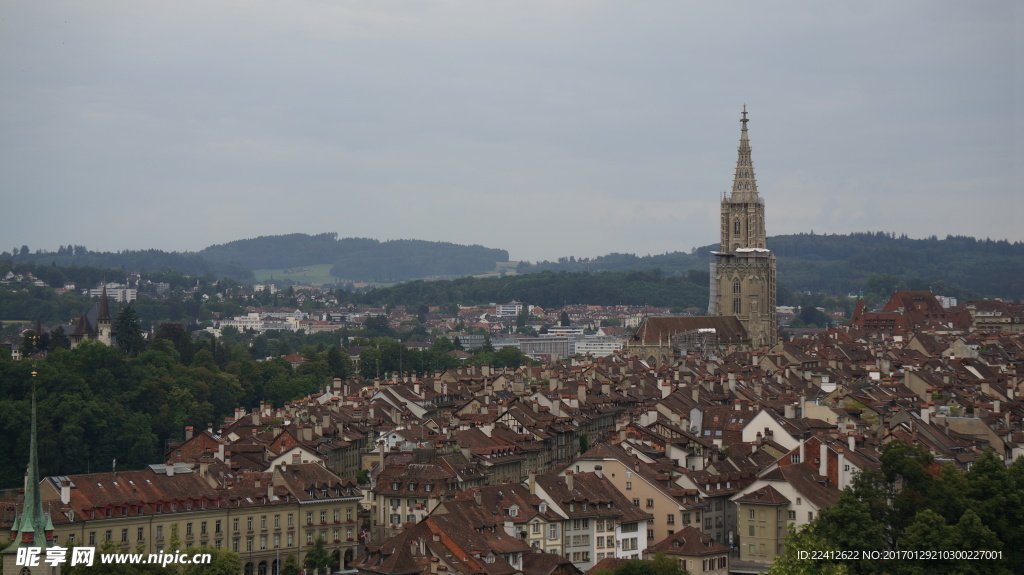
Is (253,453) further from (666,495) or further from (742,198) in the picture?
(742,198)

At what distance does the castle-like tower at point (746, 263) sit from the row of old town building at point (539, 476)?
68414 mm

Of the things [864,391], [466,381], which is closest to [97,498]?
[864,391]

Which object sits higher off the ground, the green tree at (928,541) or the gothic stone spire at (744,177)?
the gothic stone spire at (744,177)

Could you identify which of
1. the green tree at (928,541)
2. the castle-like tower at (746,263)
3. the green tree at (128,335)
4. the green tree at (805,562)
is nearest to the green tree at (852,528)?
the green tree at (928,541)

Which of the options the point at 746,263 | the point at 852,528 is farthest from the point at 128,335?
the point at 852,528

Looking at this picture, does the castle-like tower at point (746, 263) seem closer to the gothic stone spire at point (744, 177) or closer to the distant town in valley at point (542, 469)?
the gothic stone spire at point (744, 177)

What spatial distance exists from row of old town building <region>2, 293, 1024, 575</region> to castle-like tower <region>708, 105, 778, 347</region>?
224 ft

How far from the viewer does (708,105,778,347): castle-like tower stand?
609ft

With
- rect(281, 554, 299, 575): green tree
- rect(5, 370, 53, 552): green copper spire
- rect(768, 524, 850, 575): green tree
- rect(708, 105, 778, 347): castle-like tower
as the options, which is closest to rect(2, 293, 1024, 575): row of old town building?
rect(281, 554, 299, 575): green tree

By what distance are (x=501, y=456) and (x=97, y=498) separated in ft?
78.6

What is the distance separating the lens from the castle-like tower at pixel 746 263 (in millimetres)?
185500

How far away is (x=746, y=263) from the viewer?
188 m

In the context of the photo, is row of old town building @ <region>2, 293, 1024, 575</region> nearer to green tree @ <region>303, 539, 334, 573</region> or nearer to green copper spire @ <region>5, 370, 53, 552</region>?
green tree @ <region>303, 539, 334, 573</region>

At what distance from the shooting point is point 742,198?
19262cm
